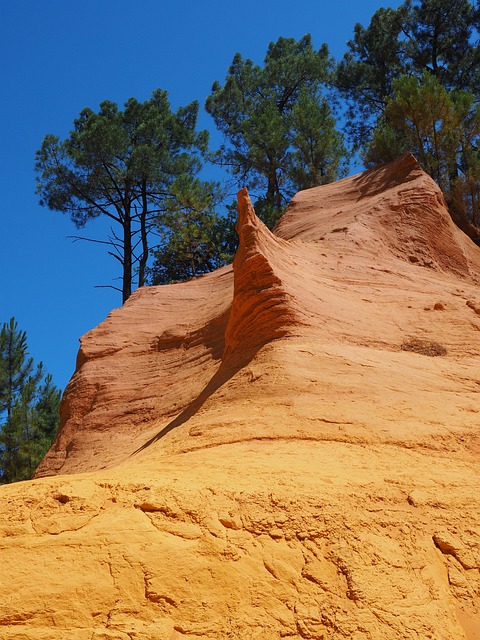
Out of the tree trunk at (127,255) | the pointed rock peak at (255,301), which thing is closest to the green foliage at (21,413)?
the tree trunk at (127,255)

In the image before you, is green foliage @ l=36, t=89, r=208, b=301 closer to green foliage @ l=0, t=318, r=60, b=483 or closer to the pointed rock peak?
green foliage @ l=0, t=318, r=60, b=483

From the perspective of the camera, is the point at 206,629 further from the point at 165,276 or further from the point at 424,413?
the point at 165,276

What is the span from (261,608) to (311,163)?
747 inches

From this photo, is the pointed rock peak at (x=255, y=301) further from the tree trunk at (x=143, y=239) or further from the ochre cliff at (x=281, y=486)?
the tree trunk at (x=143, y=239)

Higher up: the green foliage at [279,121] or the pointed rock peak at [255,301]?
the green foliage at [279,121]

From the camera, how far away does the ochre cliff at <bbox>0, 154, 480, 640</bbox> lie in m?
3.09

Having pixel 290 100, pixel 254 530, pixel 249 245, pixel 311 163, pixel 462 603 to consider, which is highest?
pixel 290 100

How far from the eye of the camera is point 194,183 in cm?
2198

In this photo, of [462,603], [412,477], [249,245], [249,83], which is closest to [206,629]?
[462,603]

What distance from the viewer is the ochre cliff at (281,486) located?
3090mm

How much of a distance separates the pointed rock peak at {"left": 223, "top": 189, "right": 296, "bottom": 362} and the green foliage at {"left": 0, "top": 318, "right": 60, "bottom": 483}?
439 inches

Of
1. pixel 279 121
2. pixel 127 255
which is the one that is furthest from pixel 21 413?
pixel 279 121

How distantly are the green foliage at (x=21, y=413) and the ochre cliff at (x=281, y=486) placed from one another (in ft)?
27.4

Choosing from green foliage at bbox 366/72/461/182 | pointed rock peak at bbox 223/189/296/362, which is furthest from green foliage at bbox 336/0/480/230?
pointed rock peak at bbox 223/189/296/362
